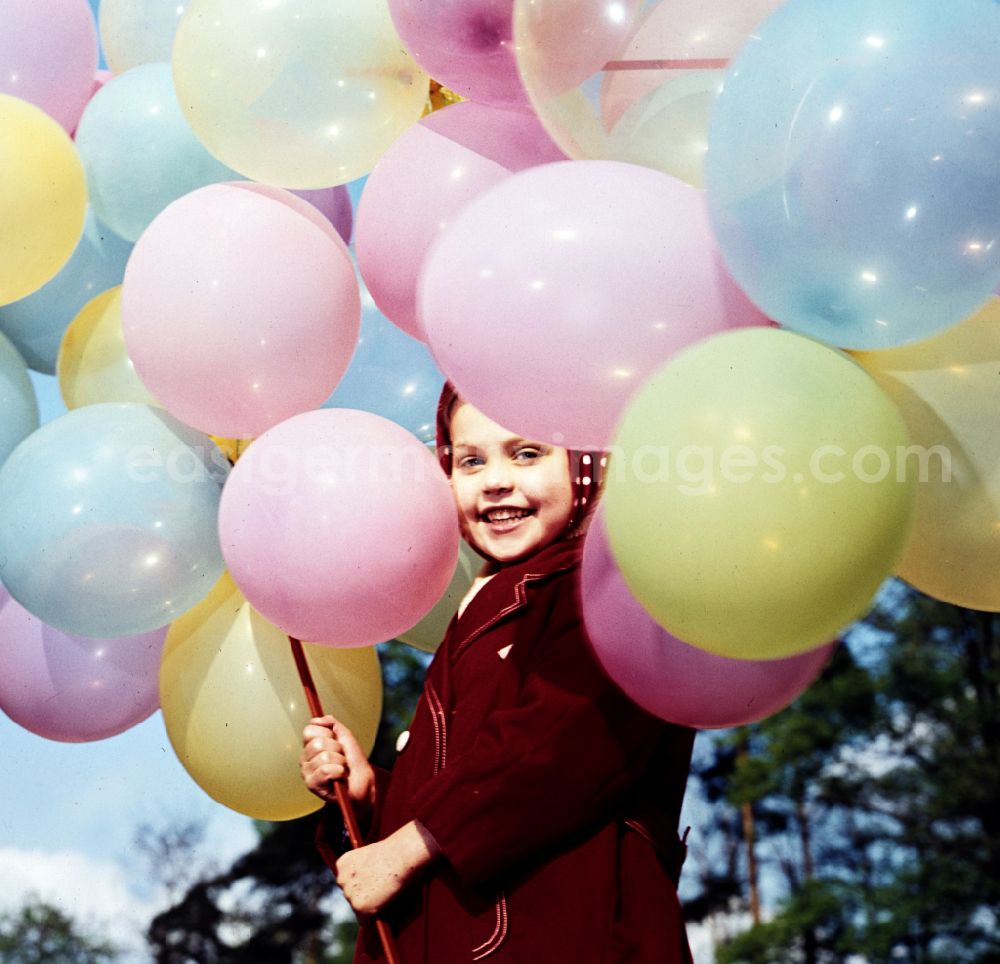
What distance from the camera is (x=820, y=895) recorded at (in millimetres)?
9625

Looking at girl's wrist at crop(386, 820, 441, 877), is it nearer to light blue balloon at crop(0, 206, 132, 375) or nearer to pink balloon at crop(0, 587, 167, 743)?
pink balloon at crop(0, 587, 167, 743)

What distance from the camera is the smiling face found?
6.08 feet

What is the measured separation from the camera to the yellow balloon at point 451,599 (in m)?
2.25

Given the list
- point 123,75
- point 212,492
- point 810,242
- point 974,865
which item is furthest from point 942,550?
point 974,865

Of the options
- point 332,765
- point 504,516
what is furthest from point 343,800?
point 504,516

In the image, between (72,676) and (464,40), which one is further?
(72,676)

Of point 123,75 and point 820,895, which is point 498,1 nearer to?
point 123,75

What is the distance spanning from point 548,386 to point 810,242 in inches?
12.8

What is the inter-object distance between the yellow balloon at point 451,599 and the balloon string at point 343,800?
269 mm

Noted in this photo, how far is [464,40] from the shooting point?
5.87ft

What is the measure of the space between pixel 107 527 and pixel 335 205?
31.7 inches

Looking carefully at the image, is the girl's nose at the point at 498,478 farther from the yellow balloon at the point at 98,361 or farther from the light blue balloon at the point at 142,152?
the light blue balloon at the point at 142,152

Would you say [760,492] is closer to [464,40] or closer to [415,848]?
[415,848]

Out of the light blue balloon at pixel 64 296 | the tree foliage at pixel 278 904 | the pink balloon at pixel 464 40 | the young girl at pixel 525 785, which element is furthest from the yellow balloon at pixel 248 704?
the tree foliage at pixel 278 904
